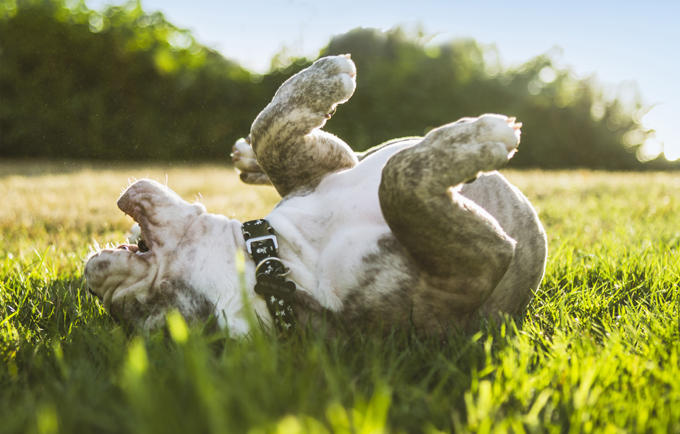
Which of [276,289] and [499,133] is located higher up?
[499,133]

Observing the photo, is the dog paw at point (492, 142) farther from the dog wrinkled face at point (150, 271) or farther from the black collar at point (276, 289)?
the dog wrinkled face at point (150, 271)

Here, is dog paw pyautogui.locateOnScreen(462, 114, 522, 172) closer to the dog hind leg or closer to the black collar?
the dog hind leg

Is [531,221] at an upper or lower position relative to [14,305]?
upper

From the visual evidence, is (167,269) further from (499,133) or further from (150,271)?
(499,133)

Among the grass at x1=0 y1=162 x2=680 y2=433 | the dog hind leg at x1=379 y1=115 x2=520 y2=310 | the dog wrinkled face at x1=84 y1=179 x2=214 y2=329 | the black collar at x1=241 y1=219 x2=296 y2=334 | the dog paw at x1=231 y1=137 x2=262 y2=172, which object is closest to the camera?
the grass at x1=0 y1=162 x2=680 y2=433

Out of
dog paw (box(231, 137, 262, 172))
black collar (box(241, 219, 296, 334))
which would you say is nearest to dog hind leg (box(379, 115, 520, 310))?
black collar (box(241, 219, 296, 334))

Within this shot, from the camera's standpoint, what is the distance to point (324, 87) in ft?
7.68

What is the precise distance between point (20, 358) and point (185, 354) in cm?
68

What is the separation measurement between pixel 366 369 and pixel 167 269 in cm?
101

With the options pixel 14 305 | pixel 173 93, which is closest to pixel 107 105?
pixel 173 93

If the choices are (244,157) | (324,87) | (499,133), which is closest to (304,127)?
(324,87)

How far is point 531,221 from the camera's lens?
7.28 feet

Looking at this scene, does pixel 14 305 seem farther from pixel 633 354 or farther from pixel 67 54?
pixel 67 54

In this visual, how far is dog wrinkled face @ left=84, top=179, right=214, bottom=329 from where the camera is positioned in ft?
6.47
